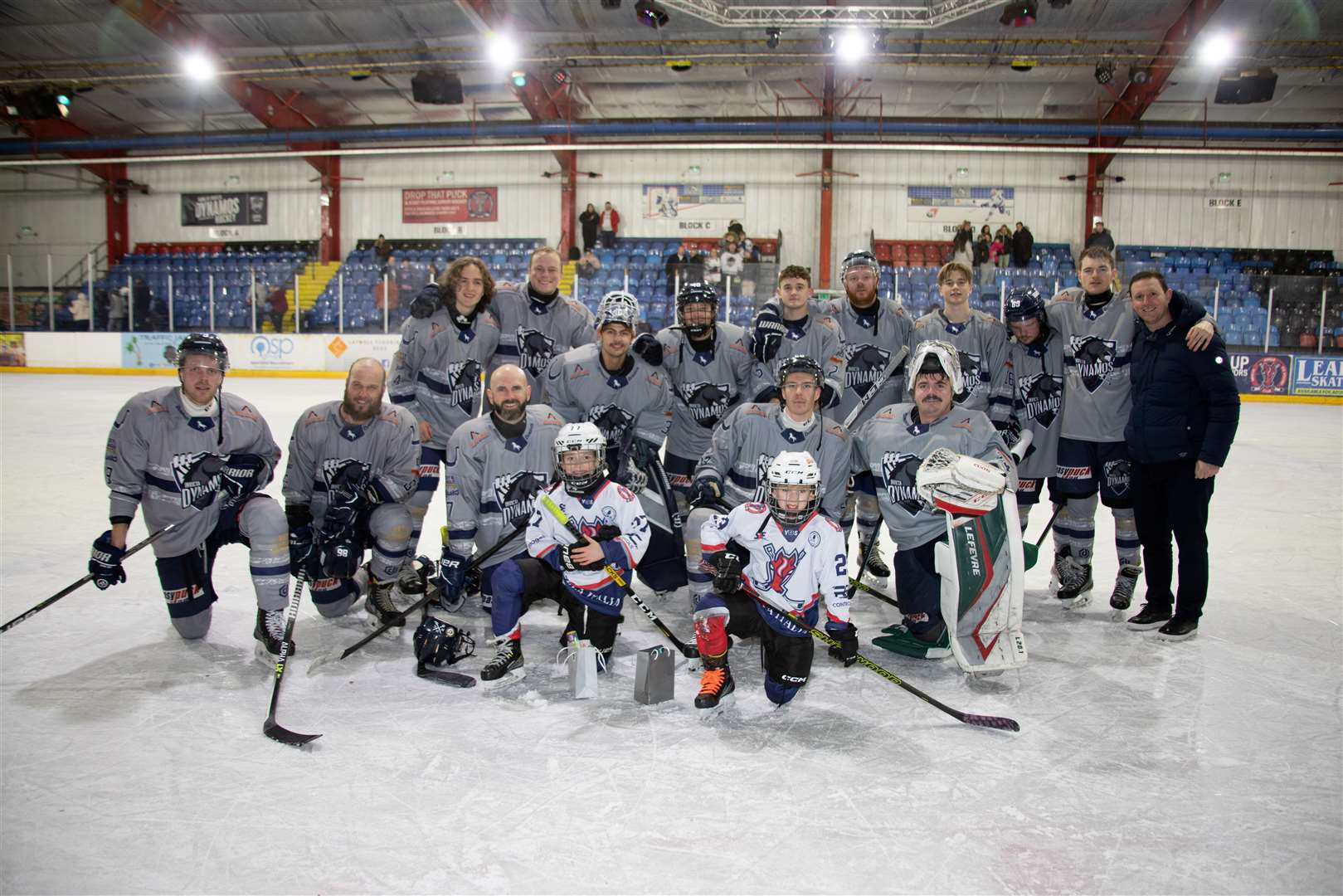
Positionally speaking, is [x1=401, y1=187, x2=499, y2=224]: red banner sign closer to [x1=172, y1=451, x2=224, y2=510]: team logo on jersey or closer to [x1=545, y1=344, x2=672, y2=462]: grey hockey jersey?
[x1=545, y1=344, x2=672, y2=462]: grey hockey jersey

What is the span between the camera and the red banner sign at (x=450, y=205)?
70.9 feet

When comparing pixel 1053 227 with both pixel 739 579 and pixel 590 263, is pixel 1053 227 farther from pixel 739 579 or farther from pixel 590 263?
pixel 739 579

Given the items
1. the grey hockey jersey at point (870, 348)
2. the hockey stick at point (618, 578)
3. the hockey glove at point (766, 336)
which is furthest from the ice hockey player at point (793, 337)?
the hockey stick at point (618, 578)

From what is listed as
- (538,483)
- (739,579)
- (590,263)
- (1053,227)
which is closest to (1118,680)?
(739,579)

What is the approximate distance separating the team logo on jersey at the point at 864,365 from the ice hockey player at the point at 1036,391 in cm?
68

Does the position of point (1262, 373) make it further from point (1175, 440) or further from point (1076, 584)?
point (1175, 440)

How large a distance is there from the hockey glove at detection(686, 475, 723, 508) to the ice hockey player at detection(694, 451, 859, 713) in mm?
371

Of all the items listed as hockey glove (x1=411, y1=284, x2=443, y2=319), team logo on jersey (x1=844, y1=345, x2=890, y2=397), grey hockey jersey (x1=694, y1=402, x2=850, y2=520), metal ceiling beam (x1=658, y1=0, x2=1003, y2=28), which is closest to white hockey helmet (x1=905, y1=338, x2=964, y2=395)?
grey hockey jersey (x1=694, y1=402, x2=850, y2=520)

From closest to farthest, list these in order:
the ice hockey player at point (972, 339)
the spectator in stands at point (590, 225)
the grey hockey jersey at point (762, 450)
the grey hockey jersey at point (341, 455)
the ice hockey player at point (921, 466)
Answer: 1. the ice hockey player at point (921, 466)
2. the grey hockey jersey at point (762, 450)
3. the grey hockey jersey at point (341, 455)
4. the ice hockey player at point (972, 339)
5. the spectator in stands at point (590, 225)

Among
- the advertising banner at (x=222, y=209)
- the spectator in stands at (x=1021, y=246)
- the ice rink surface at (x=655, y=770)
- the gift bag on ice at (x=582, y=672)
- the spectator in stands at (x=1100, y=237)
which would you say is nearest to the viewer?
the ice rink surface at (x=655, y=770)

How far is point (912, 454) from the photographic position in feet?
12.8

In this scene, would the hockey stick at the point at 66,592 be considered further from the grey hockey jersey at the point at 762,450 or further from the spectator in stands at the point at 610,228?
the spectator in stands at the point at 610,228

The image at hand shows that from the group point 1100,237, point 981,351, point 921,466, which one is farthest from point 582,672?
point 1100,237

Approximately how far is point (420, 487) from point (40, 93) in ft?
59.9
